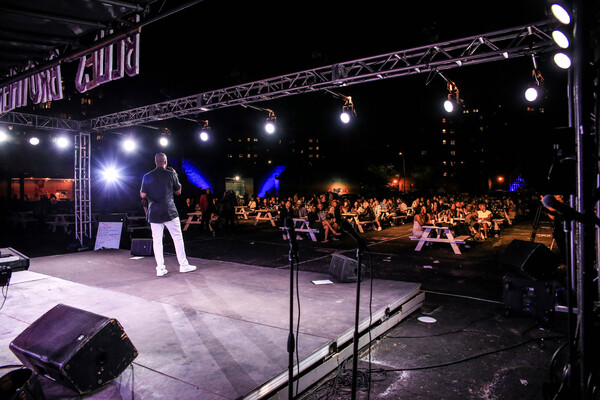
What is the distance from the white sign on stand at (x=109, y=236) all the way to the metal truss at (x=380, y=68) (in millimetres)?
4109

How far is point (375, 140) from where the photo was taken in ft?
187

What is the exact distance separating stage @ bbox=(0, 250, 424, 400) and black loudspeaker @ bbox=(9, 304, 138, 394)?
0.50ft

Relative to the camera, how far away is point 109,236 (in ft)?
A: 30.7

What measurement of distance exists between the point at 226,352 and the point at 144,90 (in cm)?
1427

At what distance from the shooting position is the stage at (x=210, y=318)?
2570 millimetres

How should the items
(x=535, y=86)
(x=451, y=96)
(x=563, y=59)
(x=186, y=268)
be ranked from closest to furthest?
(x=563, y=59)
(x=186, y=268)
(x=535, y=86)
(x=451, y=96)

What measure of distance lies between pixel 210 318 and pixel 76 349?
1673mm

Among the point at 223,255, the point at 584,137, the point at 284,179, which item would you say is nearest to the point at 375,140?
the point at 284,179

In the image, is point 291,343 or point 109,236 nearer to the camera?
point 291,343

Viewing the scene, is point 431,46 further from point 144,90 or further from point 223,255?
point 144,90

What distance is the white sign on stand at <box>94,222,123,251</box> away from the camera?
9273mm

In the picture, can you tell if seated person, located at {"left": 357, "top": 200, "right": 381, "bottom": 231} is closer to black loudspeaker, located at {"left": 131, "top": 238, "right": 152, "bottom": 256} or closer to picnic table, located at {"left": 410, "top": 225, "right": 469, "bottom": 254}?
picnic table, located at {"left": 410, "top": 225, "right": 469, "bottom": 254}

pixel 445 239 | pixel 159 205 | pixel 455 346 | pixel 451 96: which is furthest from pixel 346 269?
pixel 451 96

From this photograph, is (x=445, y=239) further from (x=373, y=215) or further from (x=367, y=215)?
(x=373, y=215)
